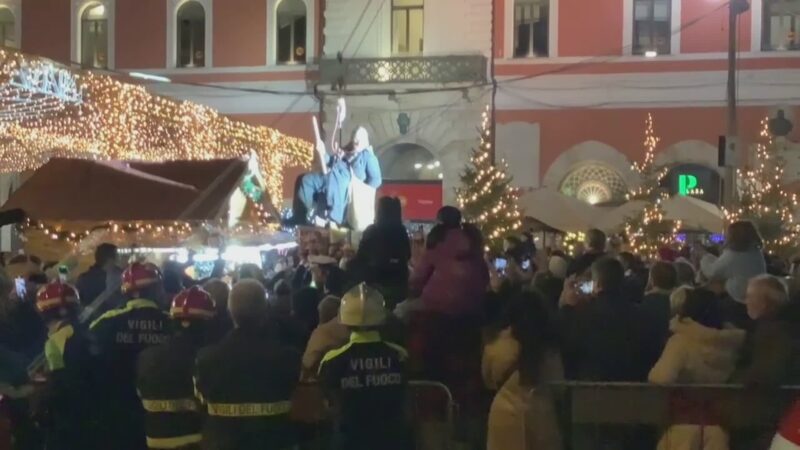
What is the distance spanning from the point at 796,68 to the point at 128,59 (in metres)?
17.2

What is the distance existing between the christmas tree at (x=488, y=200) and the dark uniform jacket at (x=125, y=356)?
49.5ft

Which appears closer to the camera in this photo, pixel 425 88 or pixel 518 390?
pixel 518 390

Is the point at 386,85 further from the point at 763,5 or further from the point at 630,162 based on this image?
the point at 763,5

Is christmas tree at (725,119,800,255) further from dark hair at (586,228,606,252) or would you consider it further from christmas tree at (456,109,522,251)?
dark hair at (586,228,606,252)

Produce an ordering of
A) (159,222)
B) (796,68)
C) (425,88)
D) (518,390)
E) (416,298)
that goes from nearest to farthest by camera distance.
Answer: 1. (518,390)
2. (416,298)
3. (159,222)
4. (796,68)
5. (425,88)

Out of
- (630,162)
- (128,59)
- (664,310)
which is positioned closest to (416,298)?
(664,310)

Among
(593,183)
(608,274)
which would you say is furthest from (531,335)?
(593,183)

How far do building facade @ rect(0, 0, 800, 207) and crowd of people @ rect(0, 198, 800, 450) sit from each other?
66.5 ft

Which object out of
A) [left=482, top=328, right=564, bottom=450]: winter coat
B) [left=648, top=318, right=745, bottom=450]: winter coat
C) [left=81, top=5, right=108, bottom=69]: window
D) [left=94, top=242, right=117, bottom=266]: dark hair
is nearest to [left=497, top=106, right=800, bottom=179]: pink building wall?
[left=81, top=5, right=108, bottom=69]: window

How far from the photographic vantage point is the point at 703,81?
2869 centimetres

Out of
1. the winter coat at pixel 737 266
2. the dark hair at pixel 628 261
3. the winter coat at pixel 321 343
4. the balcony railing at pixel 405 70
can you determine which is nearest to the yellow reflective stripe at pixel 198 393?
the winter coat at pixel 321 343

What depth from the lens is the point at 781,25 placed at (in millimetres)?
28562

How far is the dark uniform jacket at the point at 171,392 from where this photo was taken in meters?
6.70

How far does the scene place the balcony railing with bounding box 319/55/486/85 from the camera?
29641mm
